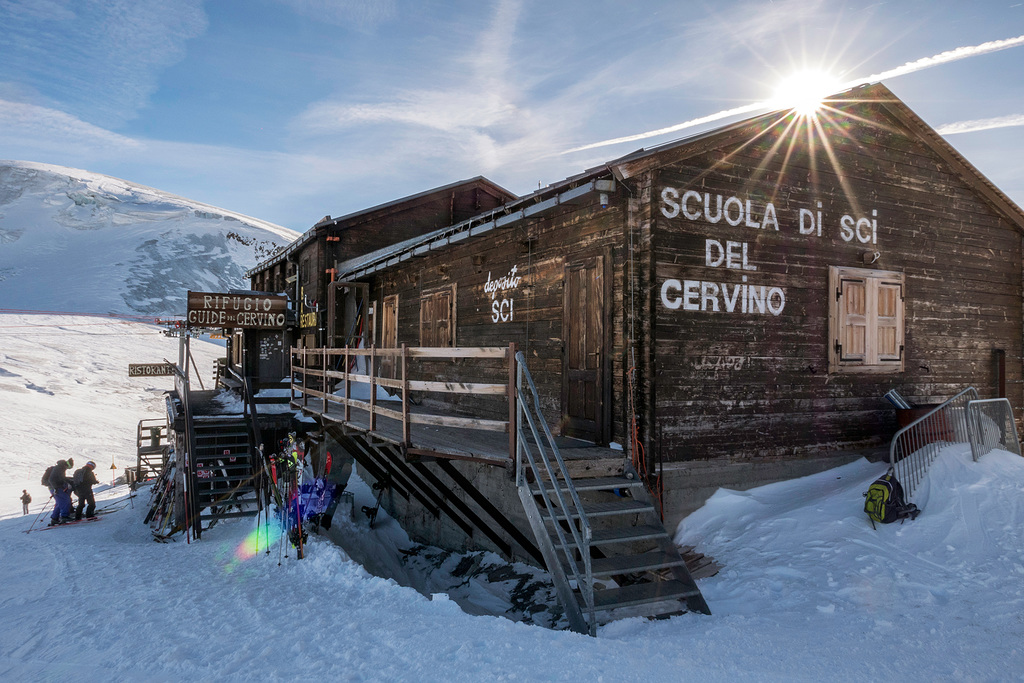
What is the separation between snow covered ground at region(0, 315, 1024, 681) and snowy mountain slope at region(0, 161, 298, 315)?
5243cm

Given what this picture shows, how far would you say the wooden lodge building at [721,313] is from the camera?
26.2 feet

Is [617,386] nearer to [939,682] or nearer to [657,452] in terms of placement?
[657,452]

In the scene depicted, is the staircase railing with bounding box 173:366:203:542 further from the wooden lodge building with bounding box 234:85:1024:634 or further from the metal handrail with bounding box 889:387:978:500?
the metal handrail with bounding box 889:387:978:500

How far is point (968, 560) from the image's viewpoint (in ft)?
21.1

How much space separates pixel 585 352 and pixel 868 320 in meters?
4.64

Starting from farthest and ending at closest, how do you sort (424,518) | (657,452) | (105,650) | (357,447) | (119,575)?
(424,518) → (357,447) → (119,575) → (657,452) → (105,650)

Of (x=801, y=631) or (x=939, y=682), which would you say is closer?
(x=939, y=682)

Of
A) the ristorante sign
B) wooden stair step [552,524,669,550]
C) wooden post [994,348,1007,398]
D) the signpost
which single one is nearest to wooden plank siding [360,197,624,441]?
wooden stair step [552,524,669,550]

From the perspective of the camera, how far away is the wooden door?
8336mm

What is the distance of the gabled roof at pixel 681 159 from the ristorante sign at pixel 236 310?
27.1 ft

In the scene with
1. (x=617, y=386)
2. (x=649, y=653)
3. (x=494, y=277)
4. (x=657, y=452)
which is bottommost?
(x=649, y=653)

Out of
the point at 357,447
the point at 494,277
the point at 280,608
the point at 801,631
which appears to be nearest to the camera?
the point at 801,631

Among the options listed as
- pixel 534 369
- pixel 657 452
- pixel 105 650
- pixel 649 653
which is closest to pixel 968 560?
pixel 657 452

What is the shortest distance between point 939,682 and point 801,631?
105 cm
